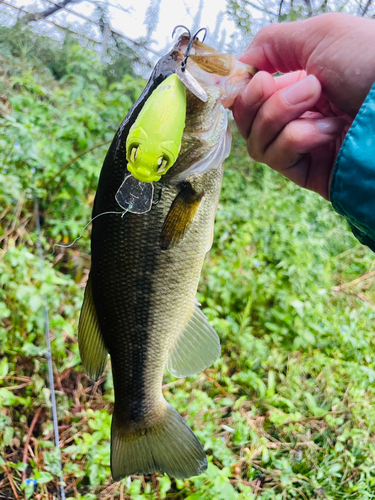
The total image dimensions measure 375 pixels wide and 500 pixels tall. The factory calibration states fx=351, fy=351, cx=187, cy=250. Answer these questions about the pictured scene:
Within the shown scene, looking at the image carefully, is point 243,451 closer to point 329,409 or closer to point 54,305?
point 329,409

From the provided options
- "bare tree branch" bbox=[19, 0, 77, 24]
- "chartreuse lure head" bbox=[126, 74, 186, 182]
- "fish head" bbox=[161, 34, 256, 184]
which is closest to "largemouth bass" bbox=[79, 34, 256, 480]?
"fish head" bbox=[161, 34, 256, 184]

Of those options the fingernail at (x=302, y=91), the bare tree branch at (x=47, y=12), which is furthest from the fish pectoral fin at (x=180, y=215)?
the bare tree branch at (x=47, y=12)

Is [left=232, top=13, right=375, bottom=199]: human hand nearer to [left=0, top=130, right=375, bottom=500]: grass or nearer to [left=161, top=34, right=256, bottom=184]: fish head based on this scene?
[left=161, top=34, right=256, bottom=184]: fish head

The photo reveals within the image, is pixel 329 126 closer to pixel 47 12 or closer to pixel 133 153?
pixel 133 153

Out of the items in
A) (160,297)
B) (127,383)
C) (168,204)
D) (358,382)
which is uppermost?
(168,204)

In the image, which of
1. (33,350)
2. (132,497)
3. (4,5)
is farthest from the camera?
(4,5)

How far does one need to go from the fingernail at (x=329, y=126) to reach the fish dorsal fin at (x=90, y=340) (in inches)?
33.3

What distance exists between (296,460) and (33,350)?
173 cm

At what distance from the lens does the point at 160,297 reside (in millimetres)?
1113

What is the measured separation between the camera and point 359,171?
891mm

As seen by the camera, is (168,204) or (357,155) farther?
(168,204)

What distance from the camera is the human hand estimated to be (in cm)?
96

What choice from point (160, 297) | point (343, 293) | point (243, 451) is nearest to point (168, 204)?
point (160, 297)

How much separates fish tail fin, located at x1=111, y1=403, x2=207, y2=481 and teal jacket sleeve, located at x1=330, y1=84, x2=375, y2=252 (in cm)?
92
